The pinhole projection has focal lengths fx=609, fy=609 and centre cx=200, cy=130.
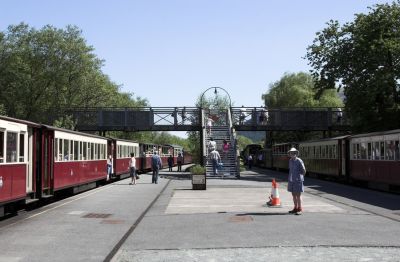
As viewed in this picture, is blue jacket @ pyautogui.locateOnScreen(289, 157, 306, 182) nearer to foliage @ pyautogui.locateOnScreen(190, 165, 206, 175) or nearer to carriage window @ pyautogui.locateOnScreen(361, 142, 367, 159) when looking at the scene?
foliage @ pyautogui.locateOnScreen(190, 165, 206, 175)

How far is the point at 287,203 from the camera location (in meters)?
20.3

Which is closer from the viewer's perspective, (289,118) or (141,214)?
(141,214)

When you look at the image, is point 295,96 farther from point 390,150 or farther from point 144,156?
point 390,150

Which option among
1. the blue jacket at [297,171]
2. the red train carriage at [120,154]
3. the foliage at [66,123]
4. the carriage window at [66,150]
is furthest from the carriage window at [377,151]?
the foliage at [66,123]

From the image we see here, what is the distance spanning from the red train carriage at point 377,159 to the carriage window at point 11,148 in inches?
615

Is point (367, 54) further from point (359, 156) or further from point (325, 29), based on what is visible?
point (359, 156)

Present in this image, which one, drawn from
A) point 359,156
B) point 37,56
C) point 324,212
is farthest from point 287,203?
point 37,56

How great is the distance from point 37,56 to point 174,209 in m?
47.4

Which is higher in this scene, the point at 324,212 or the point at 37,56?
the point at 37,56

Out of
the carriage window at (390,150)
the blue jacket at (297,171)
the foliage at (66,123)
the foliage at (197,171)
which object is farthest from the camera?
the foliage at (66,123)

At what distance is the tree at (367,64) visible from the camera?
135ft

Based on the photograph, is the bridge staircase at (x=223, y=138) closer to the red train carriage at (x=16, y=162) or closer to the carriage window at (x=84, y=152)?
the carriage window at (x=84, y=152)

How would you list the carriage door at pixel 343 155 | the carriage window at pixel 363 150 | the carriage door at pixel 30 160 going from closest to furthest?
1. the carriage door at pixel 30 160
2. the carriage window at pixel 363 150
3. the carriage door at pixel 343 155

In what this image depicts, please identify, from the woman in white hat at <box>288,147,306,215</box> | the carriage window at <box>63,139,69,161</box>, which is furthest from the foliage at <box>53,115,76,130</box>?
the woman in white hat at <box>288,147,306,215</box>
